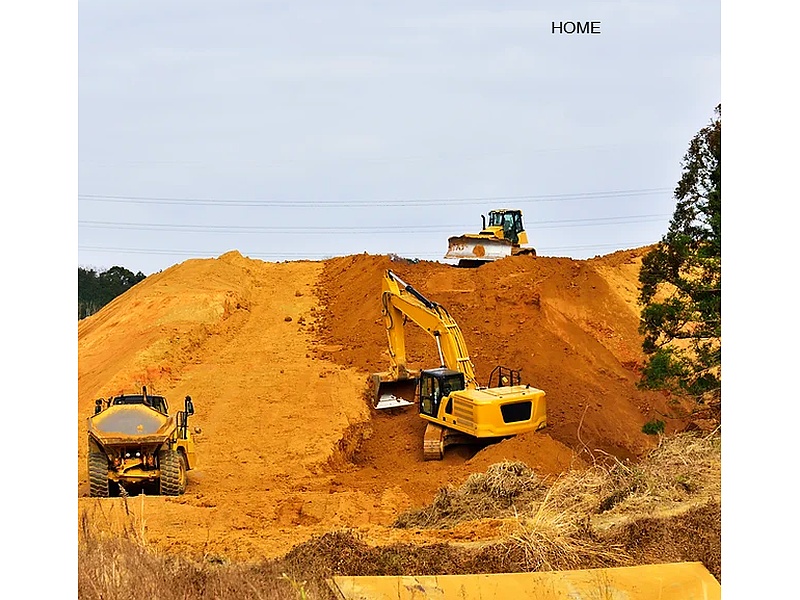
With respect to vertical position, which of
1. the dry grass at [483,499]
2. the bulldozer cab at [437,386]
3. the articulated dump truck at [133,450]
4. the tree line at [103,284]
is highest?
the tree line at [103,284]

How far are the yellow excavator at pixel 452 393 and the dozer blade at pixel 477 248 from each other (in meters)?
10.5

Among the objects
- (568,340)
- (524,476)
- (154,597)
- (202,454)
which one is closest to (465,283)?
(568,340)

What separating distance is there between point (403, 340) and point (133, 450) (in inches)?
256

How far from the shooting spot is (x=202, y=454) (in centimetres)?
1664

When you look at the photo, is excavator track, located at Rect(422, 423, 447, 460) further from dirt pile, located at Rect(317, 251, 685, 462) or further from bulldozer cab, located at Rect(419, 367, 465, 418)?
dirt pile, located at Rect(317, 251, 685, 462)

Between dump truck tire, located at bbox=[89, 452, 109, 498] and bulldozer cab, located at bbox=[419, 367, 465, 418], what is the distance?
209 inches

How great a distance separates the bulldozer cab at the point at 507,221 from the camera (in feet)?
95.3

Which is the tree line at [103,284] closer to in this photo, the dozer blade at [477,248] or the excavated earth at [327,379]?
the excavated earth at [327,379]

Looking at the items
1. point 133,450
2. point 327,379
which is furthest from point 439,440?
point 327,379

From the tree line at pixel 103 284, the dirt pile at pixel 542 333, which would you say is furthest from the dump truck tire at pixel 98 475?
the tree line at pixel 103 284

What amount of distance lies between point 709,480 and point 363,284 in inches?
720

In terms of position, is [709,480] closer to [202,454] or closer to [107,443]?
[107,443]

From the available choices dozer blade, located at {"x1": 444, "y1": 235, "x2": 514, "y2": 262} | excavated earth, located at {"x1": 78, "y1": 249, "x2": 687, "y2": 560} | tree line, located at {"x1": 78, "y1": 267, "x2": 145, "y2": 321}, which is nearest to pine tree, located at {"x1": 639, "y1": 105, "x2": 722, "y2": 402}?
excavated earth, located at {"x1": 78, "y1": 249, "x2": 687, "y2": 560}

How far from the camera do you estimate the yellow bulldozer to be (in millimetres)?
28078
